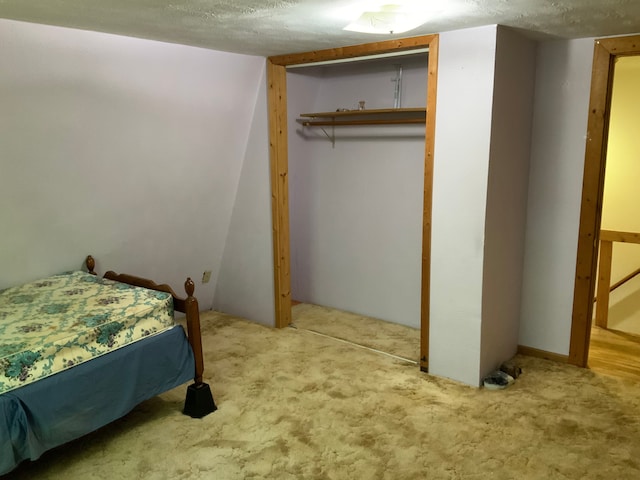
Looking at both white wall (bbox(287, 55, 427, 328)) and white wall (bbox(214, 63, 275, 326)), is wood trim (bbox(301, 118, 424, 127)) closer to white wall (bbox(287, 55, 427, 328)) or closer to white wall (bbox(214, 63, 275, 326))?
white wall (bbox(287, 55, 427, 328))

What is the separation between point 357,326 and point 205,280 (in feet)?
4.67

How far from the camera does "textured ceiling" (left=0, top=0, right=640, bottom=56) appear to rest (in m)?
2.35

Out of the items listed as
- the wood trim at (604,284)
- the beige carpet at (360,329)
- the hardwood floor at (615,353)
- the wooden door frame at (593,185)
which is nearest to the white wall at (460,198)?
the beige carpet at (360,329)

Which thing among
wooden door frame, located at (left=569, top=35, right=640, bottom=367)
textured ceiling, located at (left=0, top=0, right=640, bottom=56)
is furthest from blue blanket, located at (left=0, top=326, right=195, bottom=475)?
wooden door frame, located at (left=569, top=35, right=640, bottom=367)

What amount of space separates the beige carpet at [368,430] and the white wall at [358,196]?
3.31 ft

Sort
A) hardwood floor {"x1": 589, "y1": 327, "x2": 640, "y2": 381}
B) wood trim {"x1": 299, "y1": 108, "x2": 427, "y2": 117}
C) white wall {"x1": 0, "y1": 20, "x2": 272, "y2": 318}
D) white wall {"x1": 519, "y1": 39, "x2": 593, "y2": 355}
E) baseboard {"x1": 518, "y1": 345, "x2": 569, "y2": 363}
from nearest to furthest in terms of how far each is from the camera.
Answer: white wall {"x1": 0, "y1": 20, "x2": 272, "y2": 318}
white wall {"x1": 519, "y1": 39, "x2": 593, "y2": 355}
hardwood floor {"x1": 589, "y1": 327, "x2": 640, "y2": 381}
baseboard {"x1": 518, "y1": 345, "x2": 569, "y2": 363}
wood trim {"x1": 299, "y1": 108, "x2": 427, "y2": 117}

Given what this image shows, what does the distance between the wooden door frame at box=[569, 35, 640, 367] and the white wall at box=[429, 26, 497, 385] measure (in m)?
→ 0.83

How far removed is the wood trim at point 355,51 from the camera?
A: 10.4 ft

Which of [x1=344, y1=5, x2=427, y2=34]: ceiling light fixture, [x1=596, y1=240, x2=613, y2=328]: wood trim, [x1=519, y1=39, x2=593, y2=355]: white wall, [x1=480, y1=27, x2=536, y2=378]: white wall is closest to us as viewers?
[x1=344, y1=5, x2=427, y2=34]: ceiling light fixture

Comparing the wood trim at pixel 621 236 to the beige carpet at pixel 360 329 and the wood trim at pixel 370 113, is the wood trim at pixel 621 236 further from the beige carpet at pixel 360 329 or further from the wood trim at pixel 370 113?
the wood trim at pixel 370 113

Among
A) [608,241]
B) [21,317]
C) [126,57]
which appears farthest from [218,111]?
[608,241]

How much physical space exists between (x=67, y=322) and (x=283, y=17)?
188 cm

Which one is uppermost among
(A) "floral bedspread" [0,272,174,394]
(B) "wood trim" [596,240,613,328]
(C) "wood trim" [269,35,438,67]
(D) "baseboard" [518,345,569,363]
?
(C) "wood trim" [269,35,438,67]

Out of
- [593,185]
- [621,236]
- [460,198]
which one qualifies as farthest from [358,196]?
[621,236]
